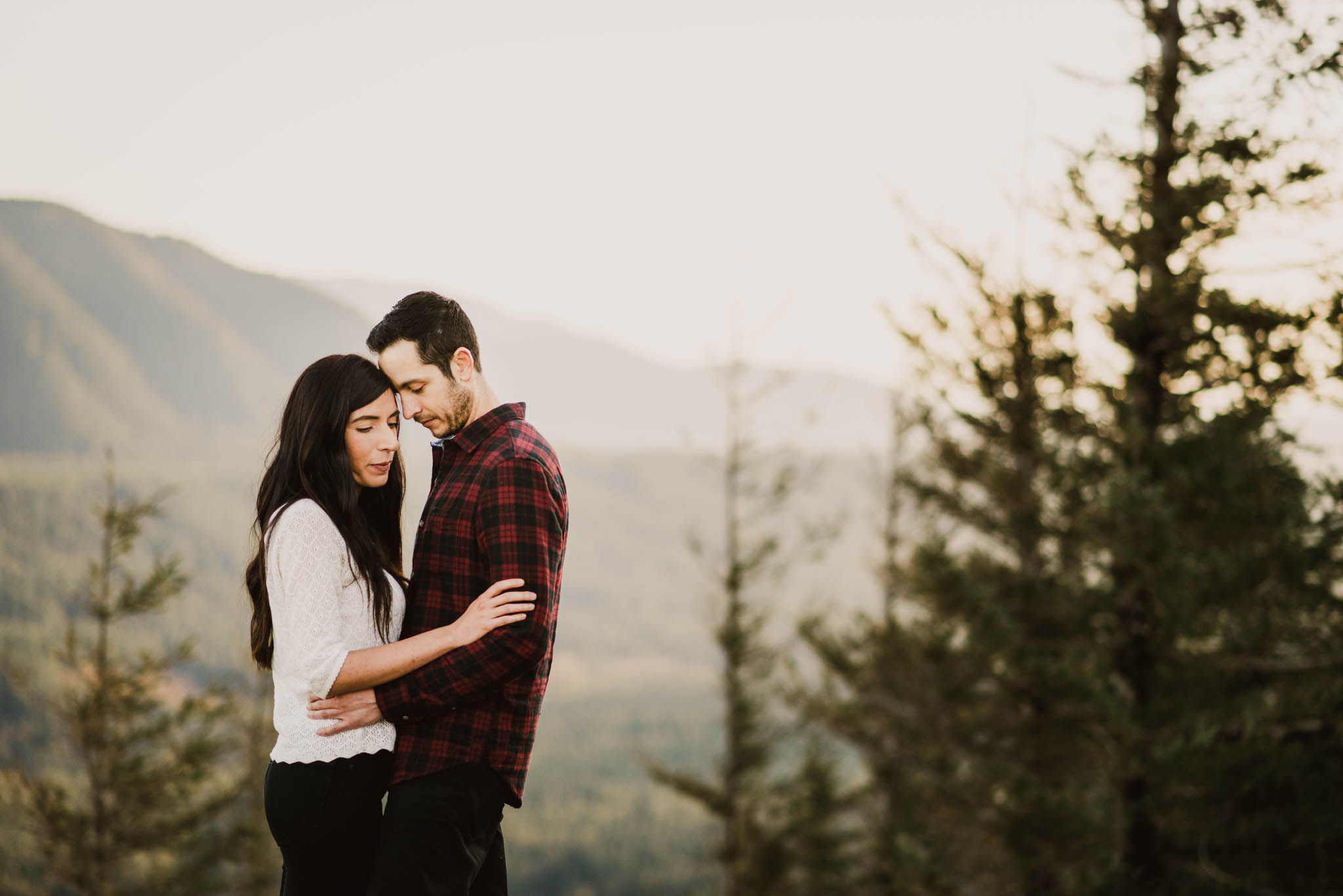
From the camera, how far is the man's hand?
84.0 inches

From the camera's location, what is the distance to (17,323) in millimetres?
121625

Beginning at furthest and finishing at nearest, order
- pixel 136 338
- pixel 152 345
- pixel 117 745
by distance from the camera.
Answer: pixel 152 345, pixel 136 338, pixel 117 745

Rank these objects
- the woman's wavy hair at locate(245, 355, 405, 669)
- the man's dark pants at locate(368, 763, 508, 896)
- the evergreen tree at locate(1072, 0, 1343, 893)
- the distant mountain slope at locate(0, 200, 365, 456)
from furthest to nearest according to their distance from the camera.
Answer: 1. the distant mountain slope at locate(0, 200, 365, 456)
2. the evergreen tree at locate(1072, 0, 1343, 893)
3. the woman's wavy hair at locate(245, 355, 405, 669)
4. the man's dark pants at locate(368, 763, 508, 896)

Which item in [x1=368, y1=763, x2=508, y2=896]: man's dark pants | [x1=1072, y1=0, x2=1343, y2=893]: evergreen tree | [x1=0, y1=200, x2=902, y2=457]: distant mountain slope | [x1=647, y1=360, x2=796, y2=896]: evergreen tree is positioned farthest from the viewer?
[x1=0, y1=200, x2=902, y2=457]: distant mountain slope

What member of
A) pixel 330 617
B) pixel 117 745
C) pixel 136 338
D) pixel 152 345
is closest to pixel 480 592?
pixel 330 617

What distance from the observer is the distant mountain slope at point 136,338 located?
381ft

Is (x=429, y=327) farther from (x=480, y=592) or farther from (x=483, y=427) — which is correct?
(x=480, y=592)

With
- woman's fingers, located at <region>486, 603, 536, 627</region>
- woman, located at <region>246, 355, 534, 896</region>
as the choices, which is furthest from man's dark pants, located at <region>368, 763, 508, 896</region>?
woman's fingers, located at <region>486, 603, 536, 627</region>

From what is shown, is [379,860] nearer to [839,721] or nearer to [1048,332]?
[1048,332]

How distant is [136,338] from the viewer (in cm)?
14150

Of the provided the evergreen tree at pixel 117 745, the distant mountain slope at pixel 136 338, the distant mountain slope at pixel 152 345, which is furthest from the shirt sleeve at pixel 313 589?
the distant mountain slope at pixel 136 338

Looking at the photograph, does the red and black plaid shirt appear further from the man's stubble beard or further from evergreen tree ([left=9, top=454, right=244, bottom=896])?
evergreen tree ([left=9, top=454, right=244, bottom=896])

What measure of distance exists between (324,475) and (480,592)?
49cm

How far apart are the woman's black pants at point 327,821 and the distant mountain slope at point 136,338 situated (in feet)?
364
